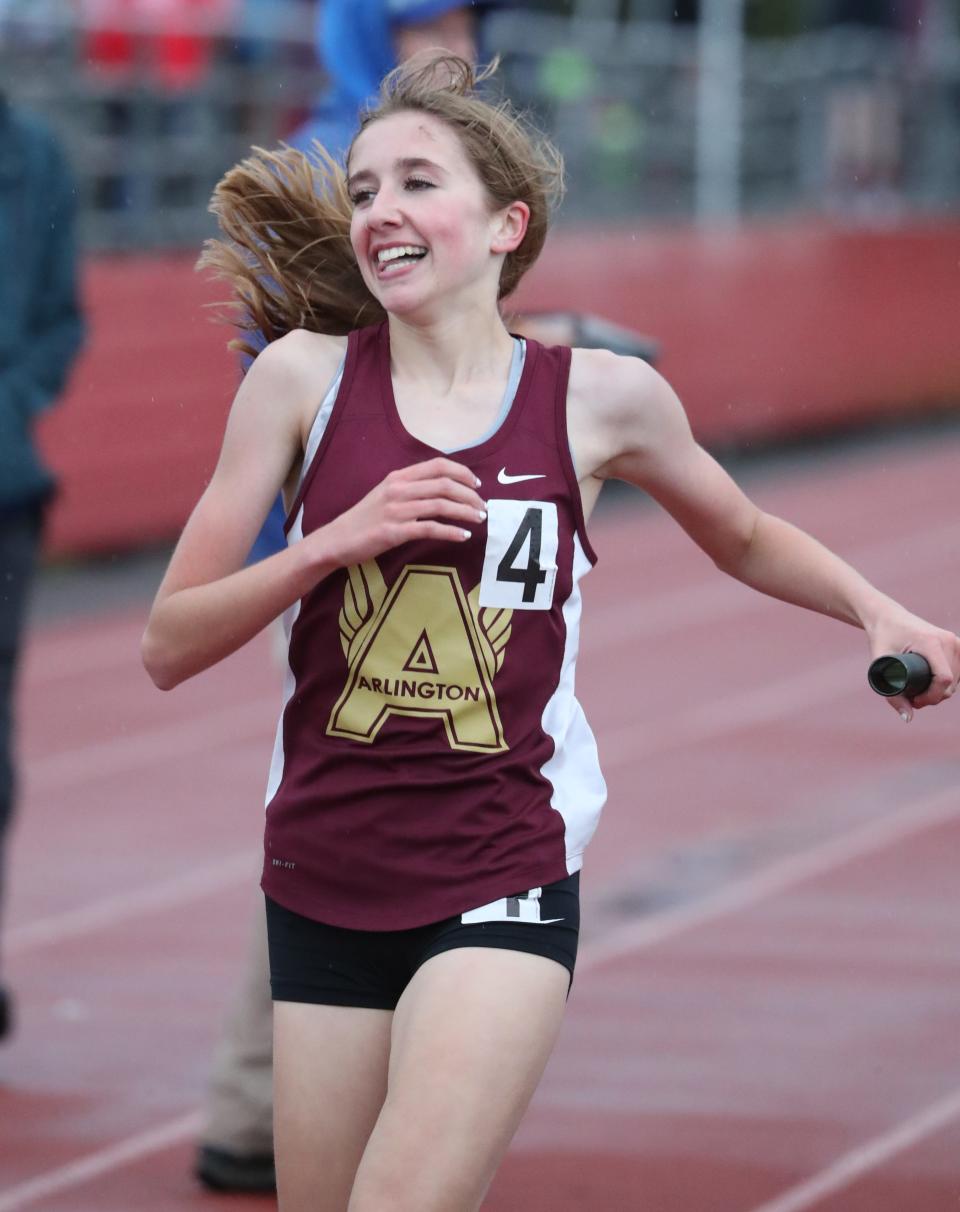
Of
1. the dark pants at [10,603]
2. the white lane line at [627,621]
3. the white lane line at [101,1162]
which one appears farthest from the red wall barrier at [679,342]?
the white lane line at [101,1162]

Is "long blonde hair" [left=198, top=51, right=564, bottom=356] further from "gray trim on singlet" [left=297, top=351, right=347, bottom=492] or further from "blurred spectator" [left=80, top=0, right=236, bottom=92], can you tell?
"blurred spectator" [left=80, top=0, right=236, bottom=92]

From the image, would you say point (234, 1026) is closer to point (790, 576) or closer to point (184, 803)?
point (790, 576)

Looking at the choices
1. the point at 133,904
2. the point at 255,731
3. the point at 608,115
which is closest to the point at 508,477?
the point at 133,904

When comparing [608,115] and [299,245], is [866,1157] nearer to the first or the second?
[299,245]

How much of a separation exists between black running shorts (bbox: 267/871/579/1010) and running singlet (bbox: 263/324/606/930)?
29mm

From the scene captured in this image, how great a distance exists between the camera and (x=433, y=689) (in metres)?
3.13

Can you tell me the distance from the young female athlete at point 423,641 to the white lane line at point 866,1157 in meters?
1.70

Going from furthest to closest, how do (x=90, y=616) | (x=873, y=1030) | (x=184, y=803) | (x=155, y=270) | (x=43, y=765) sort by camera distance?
1. (x=155, y=270)
2. (x=90, y=616)
3. (x=43, y=765)
4. (x=184, y=803)
5. (x=873, y=1030)

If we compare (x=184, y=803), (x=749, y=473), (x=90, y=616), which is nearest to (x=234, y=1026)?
(x=184, y=803)

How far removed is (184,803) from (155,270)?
5683 millimetres

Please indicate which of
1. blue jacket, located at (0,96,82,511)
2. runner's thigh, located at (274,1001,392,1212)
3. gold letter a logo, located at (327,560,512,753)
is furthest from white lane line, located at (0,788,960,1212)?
gold letter a logo, located at (327,560,512,753)

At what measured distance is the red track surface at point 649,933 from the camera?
4934 millimetres

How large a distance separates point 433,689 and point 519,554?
8.0 inches

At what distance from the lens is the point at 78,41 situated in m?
12.8
